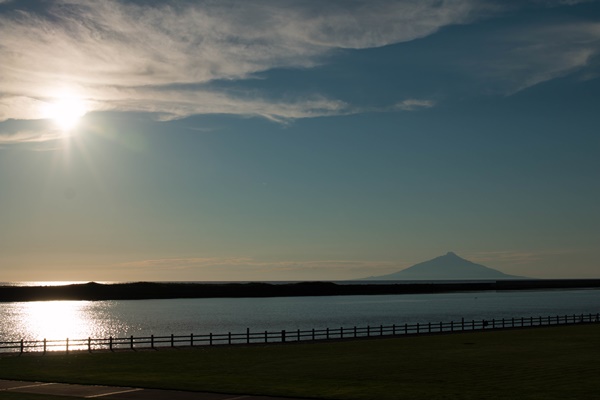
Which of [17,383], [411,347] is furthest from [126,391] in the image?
[411,347]

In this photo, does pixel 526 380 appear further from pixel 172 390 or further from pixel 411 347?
pixel 411 347

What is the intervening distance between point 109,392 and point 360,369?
38.5 ft

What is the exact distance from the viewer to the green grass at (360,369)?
24.8 m

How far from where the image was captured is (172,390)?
82.9 ft

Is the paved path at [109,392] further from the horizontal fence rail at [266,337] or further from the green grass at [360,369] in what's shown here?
the horizontal fence rail at [266,337]

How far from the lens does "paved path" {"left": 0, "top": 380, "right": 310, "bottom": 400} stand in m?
23.2

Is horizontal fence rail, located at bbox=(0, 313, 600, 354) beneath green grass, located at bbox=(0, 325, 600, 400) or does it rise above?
beneath

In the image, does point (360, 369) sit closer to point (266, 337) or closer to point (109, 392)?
point (109, 392)

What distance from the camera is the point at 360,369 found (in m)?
31.5

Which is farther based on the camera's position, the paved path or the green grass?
the green grass

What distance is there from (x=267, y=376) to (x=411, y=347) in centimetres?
1620

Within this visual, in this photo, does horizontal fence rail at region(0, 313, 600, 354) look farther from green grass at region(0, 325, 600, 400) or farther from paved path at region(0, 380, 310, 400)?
paved path at region(0, 380, 310, 400)

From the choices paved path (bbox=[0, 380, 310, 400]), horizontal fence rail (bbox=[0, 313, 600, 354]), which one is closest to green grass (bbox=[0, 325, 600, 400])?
paved path (bbox=[0, 380, 310, 400])

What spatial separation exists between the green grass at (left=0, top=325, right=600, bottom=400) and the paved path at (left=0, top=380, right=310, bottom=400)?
1.06 m
